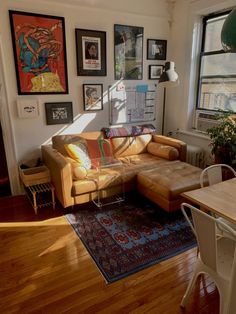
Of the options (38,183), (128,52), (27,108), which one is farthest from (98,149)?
(128,52)

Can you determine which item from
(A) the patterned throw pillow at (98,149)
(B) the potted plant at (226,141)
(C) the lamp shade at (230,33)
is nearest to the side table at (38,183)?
(A) the patterned throw pillow at (98,149)

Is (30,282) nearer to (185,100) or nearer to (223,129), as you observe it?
(223,129)

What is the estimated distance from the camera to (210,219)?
119cm

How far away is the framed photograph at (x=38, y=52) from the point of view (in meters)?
2.91

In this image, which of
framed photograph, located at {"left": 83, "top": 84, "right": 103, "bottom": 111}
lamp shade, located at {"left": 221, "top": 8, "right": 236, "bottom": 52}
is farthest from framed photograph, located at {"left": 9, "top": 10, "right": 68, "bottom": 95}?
lamp shade, located at {"left": 221, "top": 8, "right": 236, "bottom": 52}

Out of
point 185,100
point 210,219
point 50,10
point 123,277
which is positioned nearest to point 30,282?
point 123,277

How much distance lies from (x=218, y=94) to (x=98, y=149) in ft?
Result: 6.69

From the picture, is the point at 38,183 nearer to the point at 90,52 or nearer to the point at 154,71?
the point at 90,52

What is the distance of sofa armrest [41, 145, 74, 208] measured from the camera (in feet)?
8.41

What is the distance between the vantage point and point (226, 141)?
299 cm

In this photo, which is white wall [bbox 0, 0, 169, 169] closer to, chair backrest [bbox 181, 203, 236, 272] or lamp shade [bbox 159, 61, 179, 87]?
lamp shade [bbox 159, 61, 179, 87]

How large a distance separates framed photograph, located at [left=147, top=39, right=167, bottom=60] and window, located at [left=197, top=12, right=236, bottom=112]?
629mm

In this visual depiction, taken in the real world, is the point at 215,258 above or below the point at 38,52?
below

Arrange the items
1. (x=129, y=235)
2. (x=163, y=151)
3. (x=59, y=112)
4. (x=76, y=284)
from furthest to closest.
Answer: (x=163, y=151) < (x=59, y=112) < (x=129, y=235) < (x=76, y=284)
